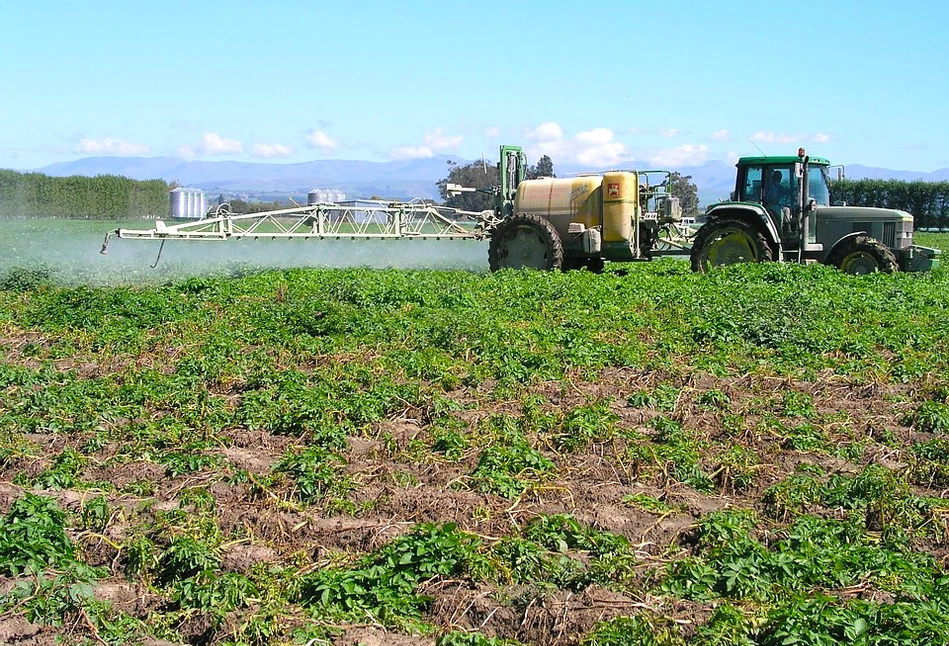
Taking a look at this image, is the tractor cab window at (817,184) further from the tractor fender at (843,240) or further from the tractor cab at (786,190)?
the tractor fender at (843,240)

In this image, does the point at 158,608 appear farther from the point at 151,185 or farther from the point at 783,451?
the point at 151,185

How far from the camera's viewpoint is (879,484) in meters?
6.91

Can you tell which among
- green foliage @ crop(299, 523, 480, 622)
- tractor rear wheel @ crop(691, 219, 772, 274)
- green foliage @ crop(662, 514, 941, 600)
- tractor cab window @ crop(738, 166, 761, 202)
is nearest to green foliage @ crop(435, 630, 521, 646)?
green foliage @ crop(299, 523, 480, 622)

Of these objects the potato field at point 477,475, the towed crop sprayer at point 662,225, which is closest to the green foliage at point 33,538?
the potato field at point 477,475

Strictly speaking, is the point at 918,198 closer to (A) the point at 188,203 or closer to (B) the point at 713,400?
(A) the point at 188,203

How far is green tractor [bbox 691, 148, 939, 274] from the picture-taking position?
63.2 feet

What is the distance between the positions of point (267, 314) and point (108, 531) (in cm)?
731

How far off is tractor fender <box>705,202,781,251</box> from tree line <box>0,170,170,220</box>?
41461 millimetres

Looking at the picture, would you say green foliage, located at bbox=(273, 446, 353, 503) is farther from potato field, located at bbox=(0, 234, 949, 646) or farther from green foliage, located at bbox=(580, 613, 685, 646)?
green foliage, located at bbox=(580, 613, 685, 646)

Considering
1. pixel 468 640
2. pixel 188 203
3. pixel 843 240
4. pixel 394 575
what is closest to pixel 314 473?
pixel 394 575

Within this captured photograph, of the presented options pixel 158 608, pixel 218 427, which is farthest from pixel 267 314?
pixel 158 608

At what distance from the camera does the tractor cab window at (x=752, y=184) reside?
19547 millimetres

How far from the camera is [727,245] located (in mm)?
19688

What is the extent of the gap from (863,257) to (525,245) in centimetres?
664
